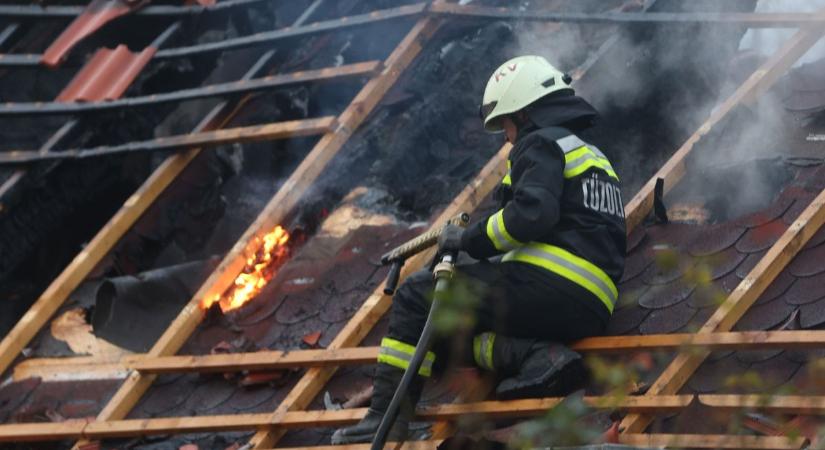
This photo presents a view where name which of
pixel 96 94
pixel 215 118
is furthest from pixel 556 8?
pixel 96 94

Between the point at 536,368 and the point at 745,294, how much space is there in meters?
0.95

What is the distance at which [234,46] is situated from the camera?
9.24 metres

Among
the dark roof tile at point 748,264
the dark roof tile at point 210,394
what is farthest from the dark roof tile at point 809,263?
the dark roof tile at point 210,394

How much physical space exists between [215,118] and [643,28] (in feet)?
8.87

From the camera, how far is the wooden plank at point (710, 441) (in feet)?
16.7

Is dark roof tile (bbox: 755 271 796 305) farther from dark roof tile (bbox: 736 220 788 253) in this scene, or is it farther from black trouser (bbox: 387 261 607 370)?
black trouser (bbox: 387 261 607 370)

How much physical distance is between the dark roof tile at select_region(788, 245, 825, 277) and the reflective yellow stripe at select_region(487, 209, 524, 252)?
4.07ft

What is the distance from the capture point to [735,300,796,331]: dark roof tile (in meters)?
6.02

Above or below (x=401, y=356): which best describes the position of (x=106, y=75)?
above

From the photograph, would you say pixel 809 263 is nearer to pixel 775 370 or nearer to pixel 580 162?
pixel 775 370

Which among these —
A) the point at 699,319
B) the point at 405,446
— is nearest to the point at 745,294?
the point at 699,319

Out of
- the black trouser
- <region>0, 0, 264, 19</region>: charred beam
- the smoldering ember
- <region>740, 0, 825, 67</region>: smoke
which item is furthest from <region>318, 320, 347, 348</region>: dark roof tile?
<region>0, 0, 264, 19</region>: charred beam

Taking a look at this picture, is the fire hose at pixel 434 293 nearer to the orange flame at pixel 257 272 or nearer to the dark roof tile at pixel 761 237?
the dark roof tile at pixel 761 237

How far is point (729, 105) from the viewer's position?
23.6 ft
